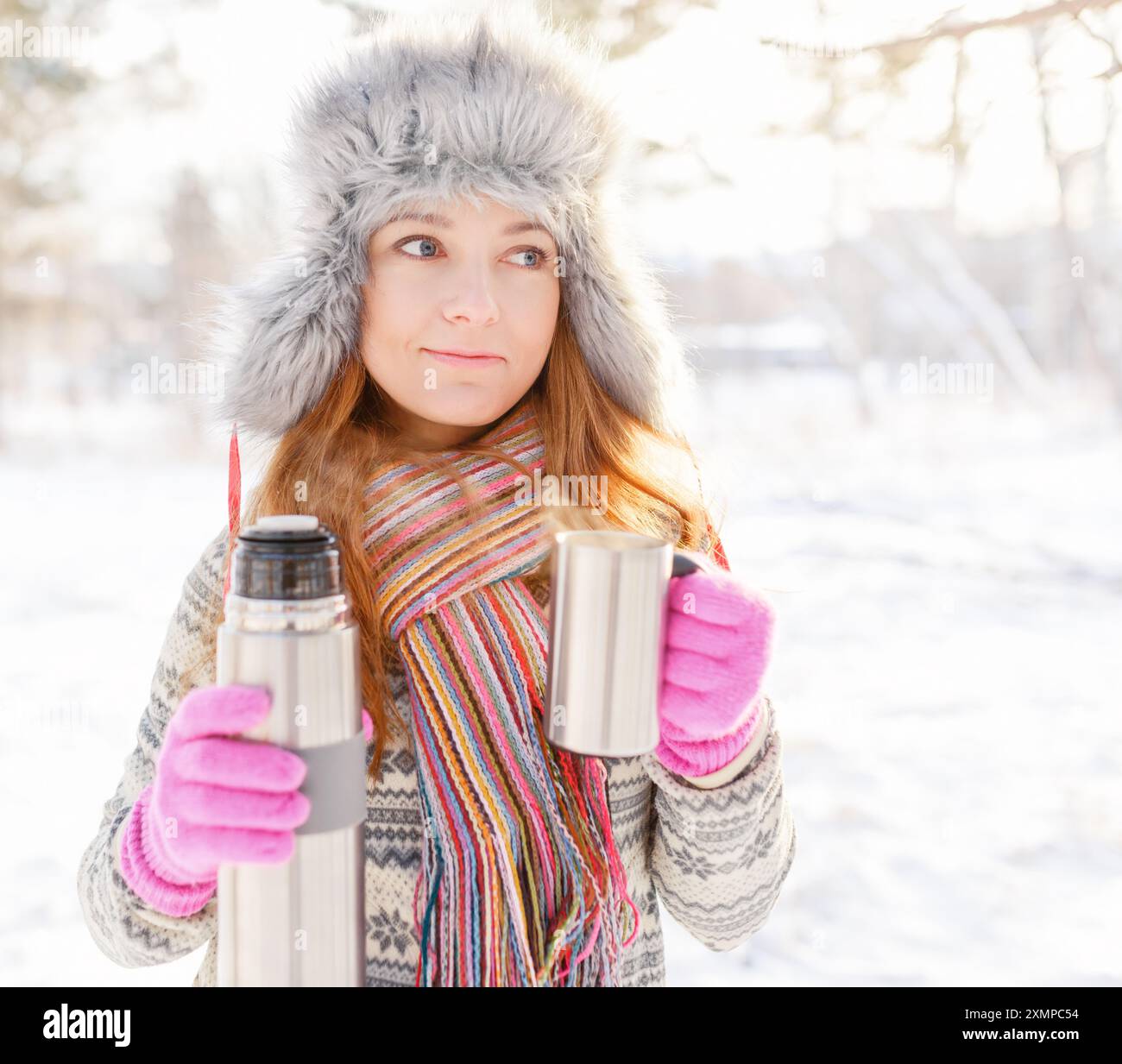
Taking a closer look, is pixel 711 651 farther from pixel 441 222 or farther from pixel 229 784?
pixel 441 222

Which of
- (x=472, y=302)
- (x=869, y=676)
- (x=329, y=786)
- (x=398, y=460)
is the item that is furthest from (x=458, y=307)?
(x=869, y=676)

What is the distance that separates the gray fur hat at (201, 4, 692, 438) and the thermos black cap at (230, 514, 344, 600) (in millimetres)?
588

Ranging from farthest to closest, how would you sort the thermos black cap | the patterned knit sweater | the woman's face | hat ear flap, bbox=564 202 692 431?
1. hat ear flap, bbox=564 202 692 431
2. the woman's face
3. the patterned knit sweater
4. the thermos black cap

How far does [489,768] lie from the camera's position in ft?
3.75

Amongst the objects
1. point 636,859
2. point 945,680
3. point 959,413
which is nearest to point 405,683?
point 636,859

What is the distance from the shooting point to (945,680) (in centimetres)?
440

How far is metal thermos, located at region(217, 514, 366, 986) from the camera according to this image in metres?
0.73

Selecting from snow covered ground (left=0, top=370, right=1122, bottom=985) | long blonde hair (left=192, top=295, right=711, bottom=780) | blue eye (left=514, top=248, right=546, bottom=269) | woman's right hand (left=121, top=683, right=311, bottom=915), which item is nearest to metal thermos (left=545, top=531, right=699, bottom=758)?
woman's right hand (left=121, top=683, right=311, bottom=915)

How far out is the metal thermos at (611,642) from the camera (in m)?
0.83

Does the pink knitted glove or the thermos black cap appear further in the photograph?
the pink knitted glove

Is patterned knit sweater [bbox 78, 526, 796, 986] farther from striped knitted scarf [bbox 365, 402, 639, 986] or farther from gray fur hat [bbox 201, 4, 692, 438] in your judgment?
gray fur hat [bbox 201, 4, 692, 438]

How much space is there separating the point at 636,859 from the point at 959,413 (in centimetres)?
1000
